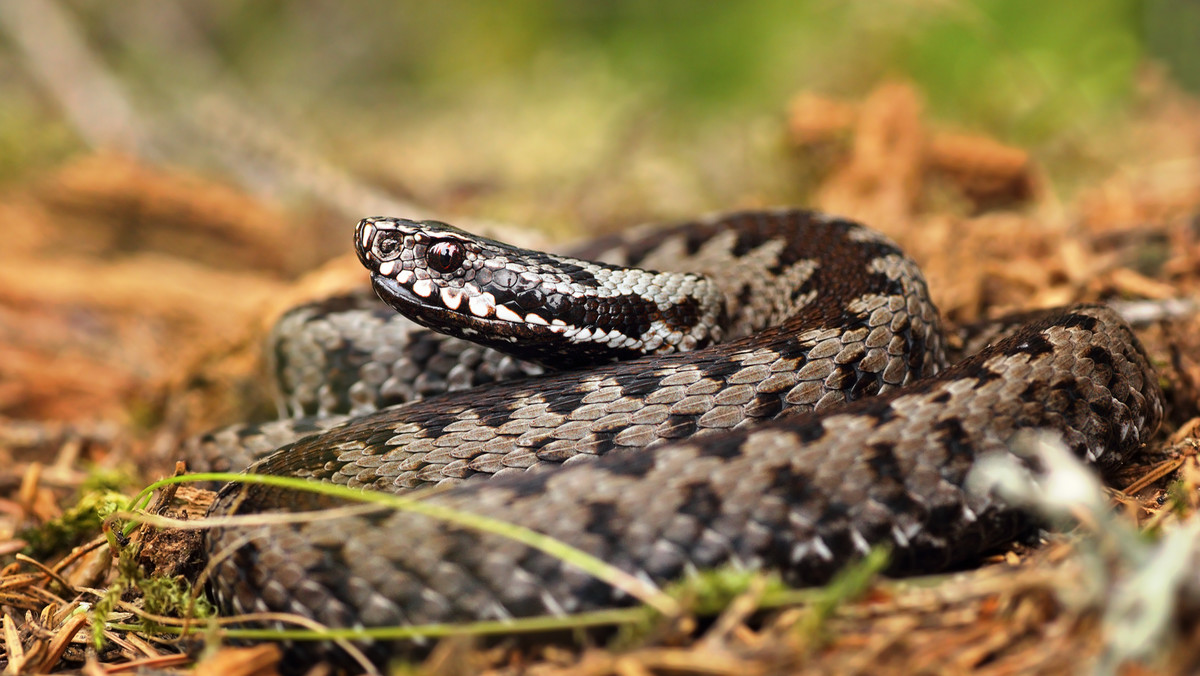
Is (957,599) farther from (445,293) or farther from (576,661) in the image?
(445,293)

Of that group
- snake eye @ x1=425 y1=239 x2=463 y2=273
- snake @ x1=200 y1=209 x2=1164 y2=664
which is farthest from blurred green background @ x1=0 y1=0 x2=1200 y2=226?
snake eye @ x1=425 y1=239 x2=463 y2=273

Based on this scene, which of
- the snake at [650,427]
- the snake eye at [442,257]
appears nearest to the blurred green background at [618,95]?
the snake at [650,427]

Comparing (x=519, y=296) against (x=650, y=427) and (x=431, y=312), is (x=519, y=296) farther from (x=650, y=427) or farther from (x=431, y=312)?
(x=650, y=427)

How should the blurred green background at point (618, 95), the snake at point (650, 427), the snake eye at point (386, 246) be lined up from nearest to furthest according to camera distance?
1. the snake at point (650, 427)
2. the snake eye at point (386, 246)
3. the blurred green background at point (618, 95)

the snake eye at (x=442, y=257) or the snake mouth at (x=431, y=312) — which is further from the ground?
the snake eye at (x=442, y=257)

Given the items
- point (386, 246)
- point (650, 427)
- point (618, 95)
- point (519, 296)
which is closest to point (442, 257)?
point (386, 246)

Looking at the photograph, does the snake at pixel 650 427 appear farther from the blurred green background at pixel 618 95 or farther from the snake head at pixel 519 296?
the blurred green background at pixel 618 95

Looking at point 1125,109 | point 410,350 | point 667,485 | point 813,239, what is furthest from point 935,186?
point 667,485
